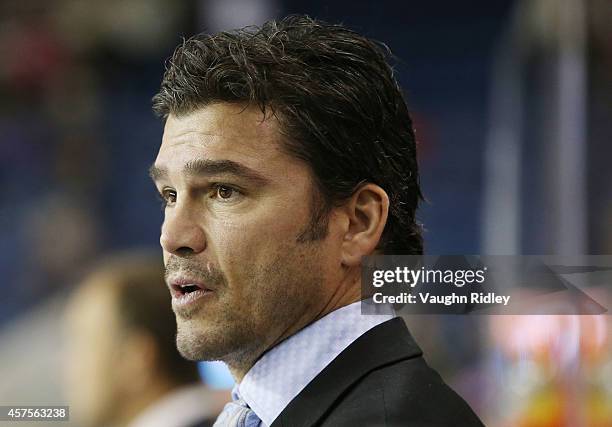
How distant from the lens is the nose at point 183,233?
0.84 meters

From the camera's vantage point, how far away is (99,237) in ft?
7.19

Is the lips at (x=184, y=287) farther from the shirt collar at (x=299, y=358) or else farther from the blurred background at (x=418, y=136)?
the blurred background at (x=418, y=136)

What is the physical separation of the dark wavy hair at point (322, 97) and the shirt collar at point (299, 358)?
82 millimetres

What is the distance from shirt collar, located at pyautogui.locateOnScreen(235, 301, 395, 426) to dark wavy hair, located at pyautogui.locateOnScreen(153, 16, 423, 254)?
3.2 inches

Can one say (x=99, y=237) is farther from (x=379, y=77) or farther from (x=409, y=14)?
(x=379, y=77)

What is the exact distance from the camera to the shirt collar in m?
0.83

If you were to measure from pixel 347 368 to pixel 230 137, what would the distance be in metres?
0.23

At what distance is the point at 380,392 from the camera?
77 cm

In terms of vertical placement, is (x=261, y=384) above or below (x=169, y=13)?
below

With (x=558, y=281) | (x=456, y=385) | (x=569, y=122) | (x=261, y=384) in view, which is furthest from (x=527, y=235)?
(x=261, y=384)

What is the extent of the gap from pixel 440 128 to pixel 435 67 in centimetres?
18

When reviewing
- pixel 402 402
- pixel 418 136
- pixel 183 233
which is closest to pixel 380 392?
pixel 402 402

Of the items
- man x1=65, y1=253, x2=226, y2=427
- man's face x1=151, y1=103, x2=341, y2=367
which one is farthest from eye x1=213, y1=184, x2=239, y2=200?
man x1=65, y1=253, x2=226, y2=427

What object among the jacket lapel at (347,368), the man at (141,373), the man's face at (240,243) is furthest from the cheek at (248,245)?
the man at (141,373)
